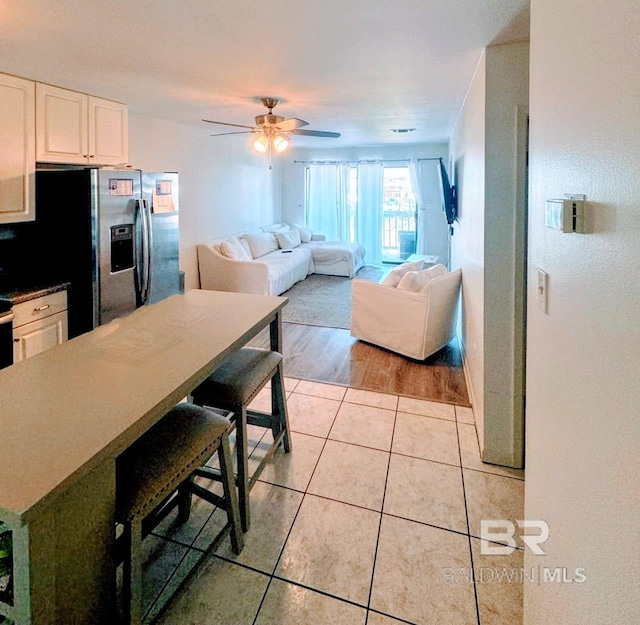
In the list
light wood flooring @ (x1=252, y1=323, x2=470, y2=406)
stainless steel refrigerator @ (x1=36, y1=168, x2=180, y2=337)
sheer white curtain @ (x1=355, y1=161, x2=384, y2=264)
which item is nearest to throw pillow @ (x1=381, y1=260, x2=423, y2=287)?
light wood flooring @ (x1=252, y1=323, x2=470, y2=406)

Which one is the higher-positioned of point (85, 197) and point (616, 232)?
point (85, 197)

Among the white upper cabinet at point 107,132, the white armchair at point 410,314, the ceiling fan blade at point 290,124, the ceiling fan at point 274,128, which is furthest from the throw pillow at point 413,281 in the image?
the white upper cabinet at point 107,132

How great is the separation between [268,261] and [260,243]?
24.9 inches

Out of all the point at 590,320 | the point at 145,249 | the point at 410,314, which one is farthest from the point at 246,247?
the point at 590,320

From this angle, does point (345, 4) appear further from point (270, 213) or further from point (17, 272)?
point (270, 213)

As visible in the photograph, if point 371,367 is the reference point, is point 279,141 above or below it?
above

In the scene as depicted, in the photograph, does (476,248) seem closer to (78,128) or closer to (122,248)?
(122,248)

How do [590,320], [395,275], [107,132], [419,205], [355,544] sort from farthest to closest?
[419,205] < [395,275] < [107,132] < [355,544] < [590,320]

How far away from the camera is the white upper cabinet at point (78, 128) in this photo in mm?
2980

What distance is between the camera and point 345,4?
1.81 metres

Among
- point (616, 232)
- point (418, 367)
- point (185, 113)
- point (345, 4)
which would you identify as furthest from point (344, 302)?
point (616, 232)

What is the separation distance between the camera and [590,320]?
93cm

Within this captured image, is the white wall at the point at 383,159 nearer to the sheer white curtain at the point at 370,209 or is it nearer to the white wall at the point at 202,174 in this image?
the sheer white curtain at the point at 370,209

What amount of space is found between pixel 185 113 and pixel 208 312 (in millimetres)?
3133
